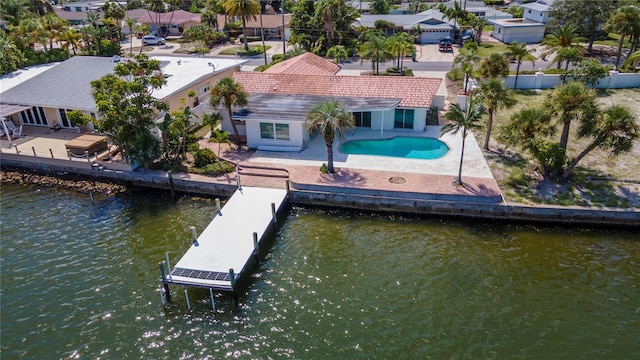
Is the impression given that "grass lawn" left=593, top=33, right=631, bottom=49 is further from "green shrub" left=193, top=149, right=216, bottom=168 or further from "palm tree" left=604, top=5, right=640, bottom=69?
"green shrub" left=193, top=149, right=216, bottom=168

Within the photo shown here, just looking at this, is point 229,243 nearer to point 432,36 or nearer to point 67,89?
point 67,89

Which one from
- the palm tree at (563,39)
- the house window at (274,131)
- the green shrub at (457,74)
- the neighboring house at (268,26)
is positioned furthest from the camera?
the neighboring house at (268,26)

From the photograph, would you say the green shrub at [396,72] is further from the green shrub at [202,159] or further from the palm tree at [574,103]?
the green shrub at [202,159]

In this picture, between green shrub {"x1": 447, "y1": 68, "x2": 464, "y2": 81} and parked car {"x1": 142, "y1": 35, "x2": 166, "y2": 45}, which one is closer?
green shrub {"x1": 447, "y1": 68, "x2": 464, "y2": 81}

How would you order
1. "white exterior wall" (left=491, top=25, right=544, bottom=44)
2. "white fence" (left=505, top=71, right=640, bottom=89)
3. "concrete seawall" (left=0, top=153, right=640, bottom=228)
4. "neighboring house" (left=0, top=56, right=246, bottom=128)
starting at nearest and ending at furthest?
1. "concrete seawall" (left=0, top=153, right=640, bottom=228)
2. "neighboring house" (left=0, top=56, right=246, bottom=128)
3. "white fence" (left=505, top=71, right=640, bottom=89)
4. "white exterior wall" (left=491, top=25, right=544, bottom=44)

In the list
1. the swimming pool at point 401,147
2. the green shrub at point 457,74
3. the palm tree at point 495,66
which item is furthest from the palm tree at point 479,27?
the swimming pool at point 401,147

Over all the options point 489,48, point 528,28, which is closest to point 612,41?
point 528,28

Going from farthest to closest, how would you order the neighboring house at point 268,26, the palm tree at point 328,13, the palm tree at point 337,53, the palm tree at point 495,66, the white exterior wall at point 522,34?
the neighboring house at point 268,26
the white exterior wall at point 522,34
the palm tree at point 328,13
the palm tree at point 337,53
the palm tree at point 495,66

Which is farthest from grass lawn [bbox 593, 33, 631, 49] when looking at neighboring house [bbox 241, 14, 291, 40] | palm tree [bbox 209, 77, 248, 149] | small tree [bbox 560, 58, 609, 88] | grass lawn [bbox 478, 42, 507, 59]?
palm tree [bbox 209, 77, 248, 149]

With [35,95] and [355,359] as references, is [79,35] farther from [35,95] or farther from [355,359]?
[355,359]
